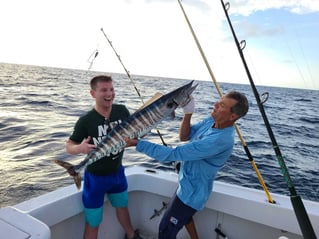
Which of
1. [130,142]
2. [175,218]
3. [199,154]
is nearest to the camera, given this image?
[130,142]

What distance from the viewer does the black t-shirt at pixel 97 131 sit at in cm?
280

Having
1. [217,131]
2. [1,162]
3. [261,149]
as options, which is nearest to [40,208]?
[217,131]

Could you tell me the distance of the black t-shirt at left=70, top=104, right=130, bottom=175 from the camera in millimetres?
2805

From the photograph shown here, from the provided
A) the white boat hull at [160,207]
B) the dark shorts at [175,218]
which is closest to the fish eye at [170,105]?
the dark shorts at [175,218]

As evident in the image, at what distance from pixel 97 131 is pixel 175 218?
1104 millimetres

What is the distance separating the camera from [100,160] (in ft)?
9.55

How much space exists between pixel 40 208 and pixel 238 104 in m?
2.03

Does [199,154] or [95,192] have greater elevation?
[199,154]

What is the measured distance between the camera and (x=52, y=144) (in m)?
9.23

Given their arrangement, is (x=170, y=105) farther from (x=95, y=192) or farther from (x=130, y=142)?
(x=95, y=192)

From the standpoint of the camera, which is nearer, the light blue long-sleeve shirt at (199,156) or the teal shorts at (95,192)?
the light blue long-sleeve shirt at (199,156)

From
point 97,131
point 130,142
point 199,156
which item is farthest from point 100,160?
point 199,156

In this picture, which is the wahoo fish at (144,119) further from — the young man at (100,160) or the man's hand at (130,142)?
the young man at (100,160)

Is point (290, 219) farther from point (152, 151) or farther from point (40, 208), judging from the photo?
point (40, 208)
